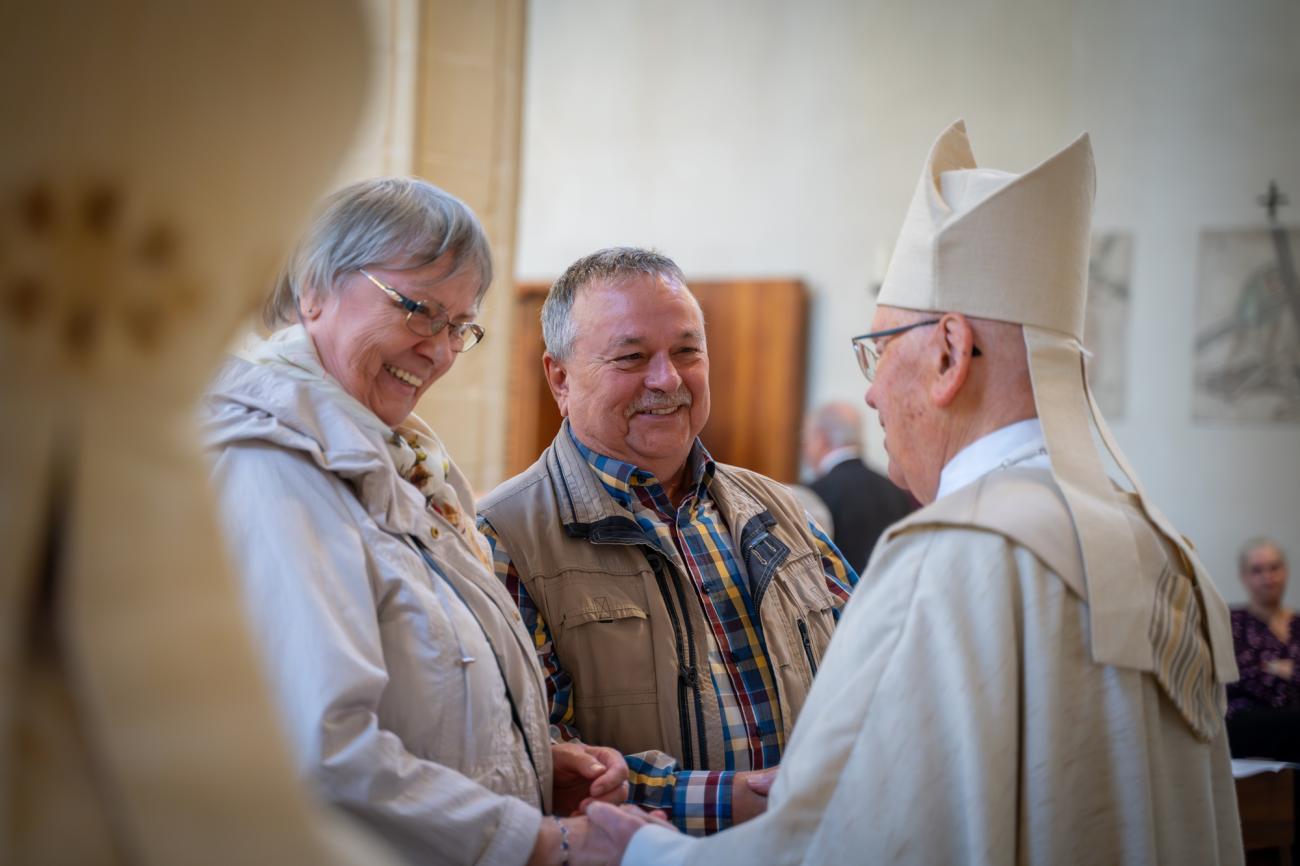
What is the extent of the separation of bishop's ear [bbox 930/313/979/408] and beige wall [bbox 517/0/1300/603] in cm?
704

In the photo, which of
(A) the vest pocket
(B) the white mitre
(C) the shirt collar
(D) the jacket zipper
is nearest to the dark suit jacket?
(C) the shirt collar

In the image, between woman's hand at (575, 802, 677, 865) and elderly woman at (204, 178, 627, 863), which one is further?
woman's hand at (575, 802, 677, 865)

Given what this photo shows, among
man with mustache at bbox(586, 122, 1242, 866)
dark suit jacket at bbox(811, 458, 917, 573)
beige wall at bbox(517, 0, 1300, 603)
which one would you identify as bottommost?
dark suit jacket at bbox(811, 458, 917, 573)

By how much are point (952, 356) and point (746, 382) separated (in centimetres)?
718

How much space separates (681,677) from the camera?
242 centimetres

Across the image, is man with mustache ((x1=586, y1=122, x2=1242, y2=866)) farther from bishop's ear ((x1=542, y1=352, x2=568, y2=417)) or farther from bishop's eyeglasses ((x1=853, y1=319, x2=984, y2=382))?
bishop's ear ((x1=542, y1=352, x2=568, y2=417))

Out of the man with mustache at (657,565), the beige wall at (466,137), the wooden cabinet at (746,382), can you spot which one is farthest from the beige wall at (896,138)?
the man with mustache at (657,565)

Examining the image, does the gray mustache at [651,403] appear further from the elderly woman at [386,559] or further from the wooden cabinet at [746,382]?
the wooden cabinet at [746,382]

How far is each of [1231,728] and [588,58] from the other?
7060 mm

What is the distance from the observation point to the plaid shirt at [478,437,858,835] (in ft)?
7.32

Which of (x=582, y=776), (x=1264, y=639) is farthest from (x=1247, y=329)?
(x=582, y=776)

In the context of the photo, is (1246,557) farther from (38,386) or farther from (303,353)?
(38,386)

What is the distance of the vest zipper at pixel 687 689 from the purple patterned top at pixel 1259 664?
4.50 meters

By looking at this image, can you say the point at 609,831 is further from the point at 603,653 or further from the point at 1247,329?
the point at 1247,329
